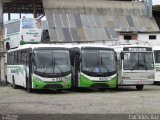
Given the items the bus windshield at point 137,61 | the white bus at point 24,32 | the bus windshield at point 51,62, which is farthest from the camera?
the white bus at point 24,32

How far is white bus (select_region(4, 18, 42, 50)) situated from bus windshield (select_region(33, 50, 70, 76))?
14331 mm

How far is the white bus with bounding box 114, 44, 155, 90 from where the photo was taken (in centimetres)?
2570

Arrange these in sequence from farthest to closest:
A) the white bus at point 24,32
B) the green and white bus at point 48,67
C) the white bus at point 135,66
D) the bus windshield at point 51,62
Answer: the white bus at point 24,32
the white bus at point 135,66
the bus windshield at point 51,62
the green and white bus at point 48,67

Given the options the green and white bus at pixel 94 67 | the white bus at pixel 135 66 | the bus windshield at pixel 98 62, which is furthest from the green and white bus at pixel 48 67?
the white bus at pixel 135 66

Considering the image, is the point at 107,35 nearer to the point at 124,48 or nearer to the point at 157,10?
the point at 157,10

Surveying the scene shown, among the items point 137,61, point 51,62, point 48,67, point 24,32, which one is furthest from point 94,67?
point 24,32

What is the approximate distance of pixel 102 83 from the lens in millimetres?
24609

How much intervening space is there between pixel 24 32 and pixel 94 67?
1580 cm

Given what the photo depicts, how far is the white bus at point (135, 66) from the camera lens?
84.3ft

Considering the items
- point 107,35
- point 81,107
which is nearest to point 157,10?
point 107,35

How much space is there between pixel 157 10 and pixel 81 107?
43270mm

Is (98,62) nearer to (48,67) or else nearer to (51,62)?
(51,62)

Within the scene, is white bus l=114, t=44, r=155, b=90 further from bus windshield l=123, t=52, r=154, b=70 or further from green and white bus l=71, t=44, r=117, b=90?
green and white bus l=71, t=44, r=117, b=90

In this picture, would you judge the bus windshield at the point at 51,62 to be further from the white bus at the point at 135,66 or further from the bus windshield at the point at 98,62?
the white bus at the point at 135,66
